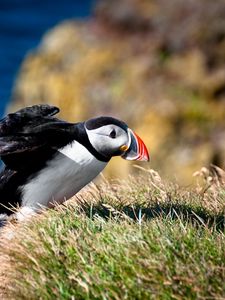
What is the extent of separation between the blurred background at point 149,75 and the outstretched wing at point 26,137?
27.7 feet

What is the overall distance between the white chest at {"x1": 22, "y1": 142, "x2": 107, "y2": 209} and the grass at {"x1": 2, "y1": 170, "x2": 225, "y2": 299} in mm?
325

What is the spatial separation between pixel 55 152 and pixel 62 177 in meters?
0.19

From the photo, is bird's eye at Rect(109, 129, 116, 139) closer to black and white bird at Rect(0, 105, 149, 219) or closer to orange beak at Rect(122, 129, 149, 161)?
black and white bird at Rect(0, 105, 149, 219)

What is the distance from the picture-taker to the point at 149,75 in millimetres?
20406

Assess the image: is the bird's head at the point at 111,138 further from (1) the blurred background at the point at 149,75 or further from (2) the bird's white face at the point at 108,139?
(1) the blurred background at the point at 149,75

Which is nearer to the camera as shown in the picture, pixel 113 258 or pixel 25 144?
pixel 113 258

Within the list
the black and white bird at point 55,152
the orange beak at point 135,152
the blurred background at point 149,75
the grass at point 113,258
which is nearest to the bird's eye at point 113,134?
the black and white bird at point 55,152

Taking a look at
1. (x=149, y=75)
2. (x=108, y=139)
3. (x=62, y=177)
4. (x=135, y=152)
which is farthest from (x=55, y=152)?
(x=149, y=75)

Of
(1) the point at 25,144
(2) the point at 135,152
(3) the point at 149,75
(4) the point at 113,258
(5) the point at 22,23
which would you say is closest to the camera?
(4) the point at 113,258

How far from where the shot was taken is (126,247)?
6332 millimetres

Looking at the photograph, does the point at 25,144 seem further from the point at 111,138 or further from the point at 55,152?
the point at 111,138

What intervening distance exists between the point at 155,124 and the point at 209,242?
11.9 m

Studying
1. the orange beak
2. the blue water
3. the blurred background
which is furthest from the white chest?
the blue water

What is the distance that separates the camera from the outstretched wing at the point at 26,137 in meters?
7.57
